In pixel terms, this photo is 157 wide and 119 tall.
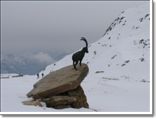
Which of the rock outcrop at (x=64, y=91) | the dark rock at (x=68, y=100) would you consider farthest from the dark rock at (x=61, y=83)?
the dark rock at (x=68, y=100)

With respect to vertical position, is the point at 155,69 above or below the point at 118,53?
below

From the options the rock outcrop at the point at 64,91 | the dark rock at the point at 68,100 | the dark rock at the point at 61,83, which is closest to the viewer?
the dark rock at the point at 68,100

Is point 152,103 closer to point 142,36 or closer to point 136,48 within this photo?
point 136,48

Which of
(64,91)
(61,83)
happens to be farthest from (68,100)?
(61,83)

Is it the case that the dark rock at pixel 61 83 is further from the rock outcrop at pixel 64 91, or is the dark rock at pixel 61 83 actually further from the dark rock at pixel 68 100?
the dark rock at pixel 68 100

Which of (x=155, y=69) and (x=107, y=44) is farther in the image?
(x=107, y=44)

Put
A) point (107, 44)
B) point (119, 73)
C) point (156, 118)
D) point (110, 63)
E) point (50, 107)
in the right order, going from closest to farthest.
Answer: point (156, 118), point (50, 107), point (119, 73), point (110, 63), point (107, 44)

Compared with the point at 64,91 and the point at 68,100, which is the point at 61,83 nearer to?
the point at 64,91

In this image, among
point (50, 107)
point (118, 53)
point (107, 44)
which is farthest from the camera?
point (107, 44)

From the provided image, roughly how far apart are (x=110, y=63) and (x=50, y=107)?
68154mm

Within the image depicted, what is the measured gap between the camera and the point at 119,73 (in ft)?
237

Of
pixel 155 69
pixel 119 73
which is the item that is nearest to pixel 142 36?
pixel 119 73

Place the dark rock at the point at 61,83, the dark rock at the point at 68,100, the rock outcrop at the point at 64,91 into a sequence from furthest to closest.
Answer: the dark rock at the point at 61,83 → the rock outcrop at the point at 64,91 → the dark rock at the point at 68,100

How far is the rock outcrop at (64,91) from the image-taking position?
1733 centimetres
